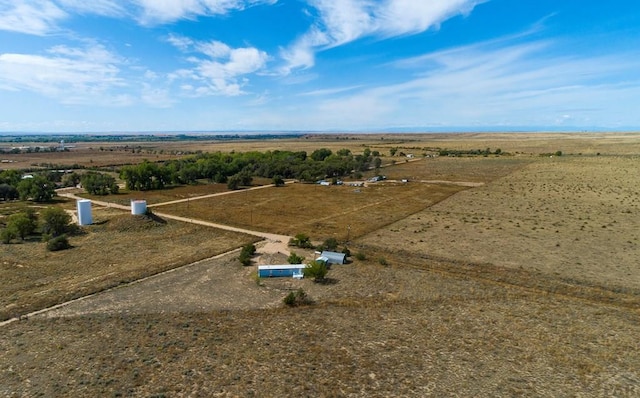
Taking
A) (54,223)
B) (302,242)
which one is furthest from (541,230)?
(54,223)

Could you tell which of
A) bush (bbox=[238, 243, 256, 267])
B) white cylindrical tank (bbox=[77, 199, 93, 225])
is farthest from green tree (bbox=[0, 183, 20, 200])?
bush (bbox=[238, 243, 256, 267])

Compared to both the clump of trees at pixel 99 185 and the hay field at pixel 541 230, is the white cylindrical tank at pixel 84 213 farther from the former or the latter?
the hay field at pixel 541 230

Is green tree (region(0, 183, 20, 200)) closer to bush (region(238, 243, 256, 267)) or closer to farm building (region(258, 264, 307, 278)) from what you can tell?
bush (region(238, 243, 256, 267))

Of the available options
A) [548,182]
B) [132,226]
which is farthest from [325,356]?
[548,182]

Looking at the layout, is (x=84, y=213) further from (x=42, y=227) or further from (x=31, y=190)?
(x=31, y=190)

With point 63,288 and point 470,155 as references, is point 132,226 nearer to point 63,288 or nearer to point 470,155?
point 63,288

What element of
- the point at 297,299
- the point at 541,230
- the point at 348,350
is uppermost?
the point at 541,230

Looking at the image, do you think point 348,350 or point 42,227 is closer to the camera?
point 348,350
